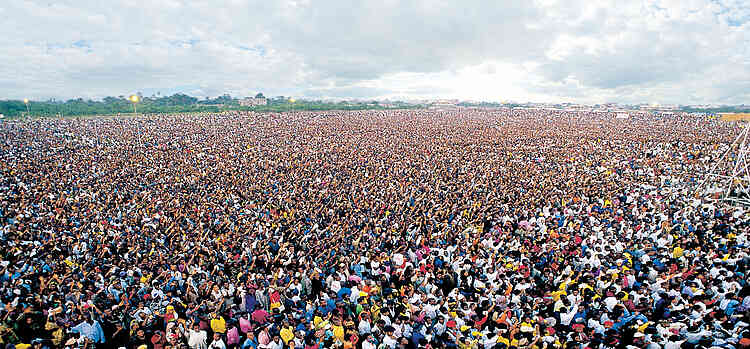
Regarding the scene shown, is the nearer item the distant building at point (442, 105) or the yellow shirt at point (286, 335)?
the yellow shirt at point (286, 335)

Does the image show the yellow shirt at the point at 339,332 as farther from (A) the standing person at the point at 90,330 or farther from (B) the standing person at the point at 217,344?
(A) the standing person at the point at 90,330

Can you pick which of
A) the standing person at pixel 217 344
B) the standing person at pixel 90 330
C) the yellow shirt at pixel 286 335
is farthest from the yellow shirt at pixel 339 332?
the standing person at pixel 90 330

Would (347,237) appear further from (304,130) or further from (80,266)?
(304,130)

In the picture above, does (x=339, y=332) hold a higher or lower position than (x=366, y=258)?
lower

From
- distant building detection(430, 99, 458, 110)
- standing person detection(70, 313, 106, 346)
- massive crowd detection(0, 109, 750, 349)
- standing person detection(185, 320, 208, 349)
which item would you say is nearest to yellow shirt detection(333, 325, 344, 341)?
massive crowd detection(0, 109, 750, 349)

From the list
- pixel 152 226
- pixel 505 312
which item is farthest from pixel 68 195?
pixel 505 312

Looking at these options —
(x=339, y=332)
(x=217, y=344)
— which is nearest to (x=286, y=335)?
(x=339, y=332)

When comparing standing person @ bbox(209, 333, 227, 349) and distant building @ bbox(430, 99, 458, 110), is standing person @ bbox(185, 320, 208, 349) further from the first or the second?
distant building @ bbox(430, 99, 458, 110)

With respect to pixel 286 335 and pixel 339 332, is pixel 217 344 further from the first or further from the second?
pixel 339 332

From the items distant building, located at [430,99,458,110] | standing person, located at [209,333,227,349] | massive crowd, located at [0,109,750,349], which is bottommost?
standing person, located at [209,333,227,349]
